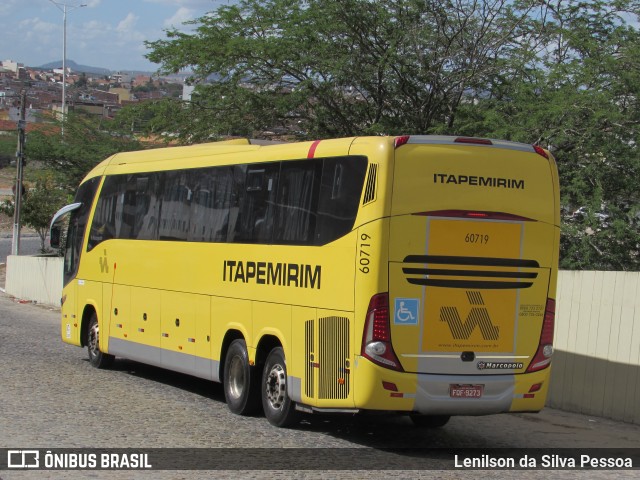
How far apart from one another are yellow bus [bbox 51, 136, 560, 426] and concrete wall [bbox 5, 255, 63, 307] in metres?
21.9

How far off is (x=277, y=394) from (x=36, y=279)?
2555 cm

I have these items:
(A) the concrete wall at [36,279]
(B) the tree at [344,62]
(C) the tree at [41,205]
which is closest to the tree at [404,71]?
(B) the tree at [344,62]

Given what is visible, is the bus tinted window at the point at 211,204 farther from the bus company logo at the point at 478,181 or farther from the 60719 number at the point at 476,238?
the 60719 number at the point at 476,238

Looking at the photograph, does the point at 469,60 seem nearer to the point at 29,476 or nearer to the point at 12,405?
the point at 12,405

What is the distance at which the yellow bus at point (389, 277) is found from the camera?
33.6 feet

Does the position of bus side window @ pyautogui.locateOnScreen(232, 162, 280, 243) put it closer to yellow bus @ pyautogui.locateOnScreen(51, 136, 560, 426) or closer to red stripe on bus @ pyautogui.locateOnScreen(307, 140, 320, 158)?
yellow bus @ pyautogui.locateOnScreen(51, 136, 560, 426)

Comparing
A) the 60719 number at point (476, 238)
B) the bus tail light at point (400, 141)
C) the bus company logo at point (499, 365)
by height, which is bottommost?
the bus company logo at point (499, 365)

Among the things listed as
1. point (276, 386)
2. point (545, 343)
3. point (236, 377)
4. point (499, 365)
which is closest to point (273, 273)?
point (276, 386)

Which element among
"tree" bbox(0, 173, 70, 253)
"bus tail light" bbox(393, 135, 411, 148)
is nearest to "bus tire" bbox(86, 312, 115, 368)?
"bus tail light" bbox(393, 135, 411, 148)

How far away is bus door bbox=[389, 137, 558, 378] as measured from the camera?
33.8ft

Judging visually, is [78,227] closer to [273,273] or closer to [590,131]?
[273,273]

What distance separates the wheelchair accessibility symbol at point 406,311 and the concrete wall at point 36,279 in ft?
81.2

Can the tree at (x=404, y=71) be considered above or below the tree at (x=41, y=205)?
above

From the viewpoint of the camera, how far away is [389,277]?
33.5ft
